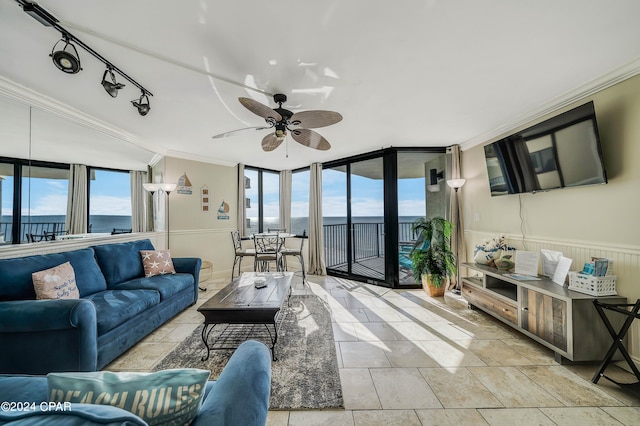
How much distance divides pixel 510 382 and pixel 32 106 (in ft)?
16.3

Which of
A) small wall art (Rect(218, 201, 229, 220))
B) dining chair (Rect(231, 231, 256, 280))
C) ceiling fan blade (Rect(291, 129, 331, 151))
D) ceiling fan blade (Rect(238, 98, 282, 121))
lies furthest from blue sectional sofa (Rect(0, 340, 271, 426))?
small wall art (Rect(218, 201, 229, 220))

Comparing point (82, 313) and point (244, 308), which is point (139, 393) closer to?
point (244, 308)

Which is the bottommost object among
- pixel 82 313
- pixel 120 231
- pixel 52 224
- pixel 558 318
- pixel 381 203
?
pixel 558 318

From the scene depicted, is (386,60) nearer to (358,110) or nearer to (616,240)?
(358,110)

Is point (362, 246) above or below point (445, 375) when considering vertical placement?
above

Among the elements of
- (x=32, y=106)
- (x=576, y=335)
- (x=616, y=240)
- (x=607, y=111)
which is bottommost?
(x=576, y=335)

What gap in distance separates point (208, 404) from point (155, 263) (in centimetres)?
304

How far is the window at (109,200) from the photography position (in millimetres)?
3339

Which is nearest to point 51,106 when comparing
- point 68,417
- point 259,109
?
point 259,109

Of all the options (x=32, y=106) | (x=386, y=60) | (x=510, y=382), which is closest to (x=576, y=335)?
(x=510, y=382)

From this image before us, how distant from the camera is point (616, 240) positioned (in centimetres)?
204

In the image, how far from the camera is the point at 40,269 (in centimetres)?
207

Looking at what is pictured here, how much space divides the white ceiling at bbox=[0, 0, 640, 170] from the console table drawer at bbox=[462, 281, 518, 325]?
2.13 metres

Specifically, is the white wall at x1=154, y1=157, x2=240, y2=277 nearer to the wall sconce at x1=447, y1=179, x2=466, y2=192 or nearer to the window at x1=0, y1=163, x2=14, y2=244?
the window at x1=0, y1=163, x2=14, y2=244
